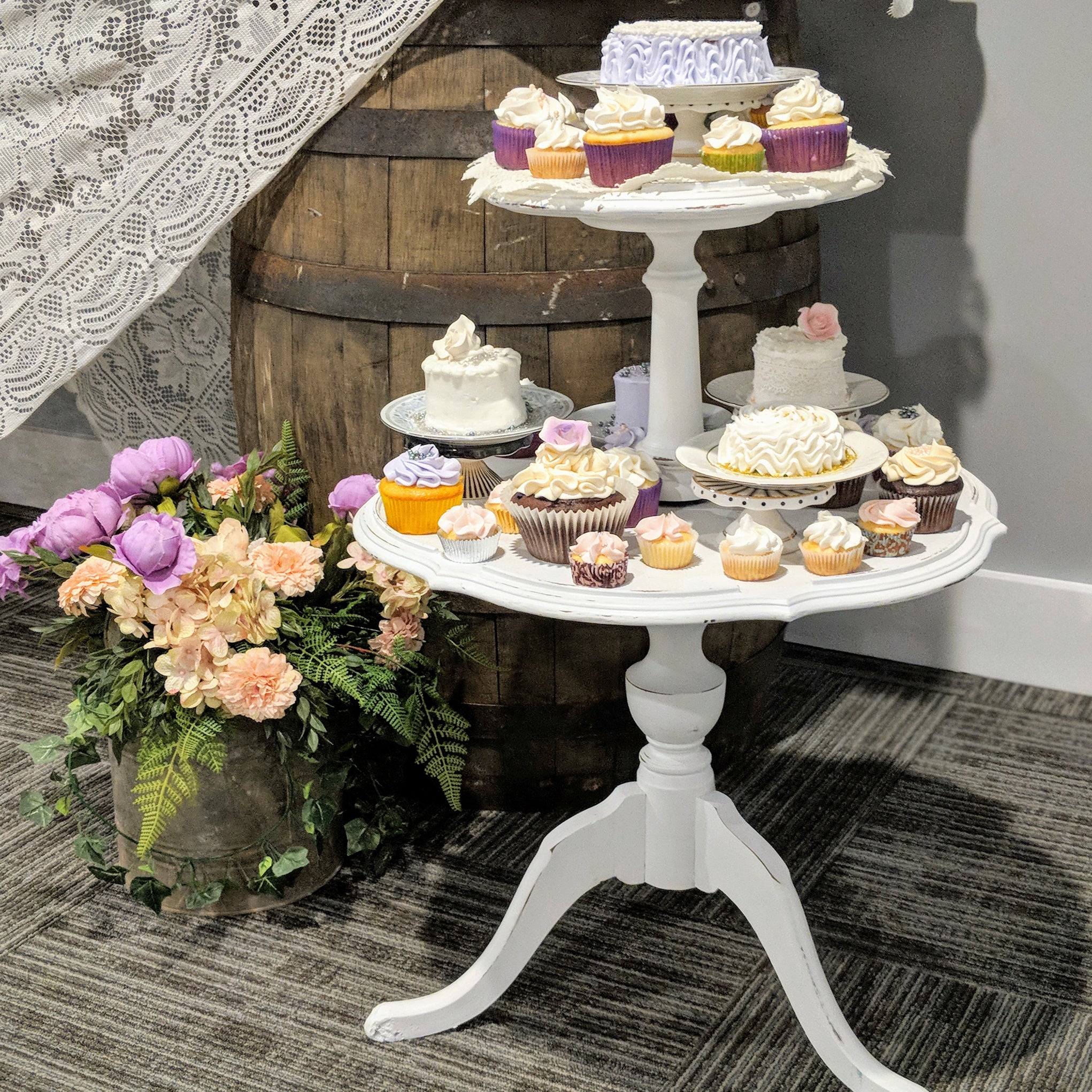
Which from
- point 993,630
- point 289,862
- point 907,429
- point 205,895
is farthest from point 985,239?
point 205,895

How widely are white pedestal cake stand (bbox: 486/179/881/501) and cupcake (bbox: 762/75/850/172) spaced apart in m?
0.05

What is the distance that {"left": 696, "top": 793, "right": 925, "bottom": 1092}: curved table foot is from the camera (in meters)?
1.44

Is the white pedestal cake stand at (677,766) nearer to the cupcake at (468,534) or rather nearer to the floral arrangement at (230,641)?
the cupcake at (468,534)

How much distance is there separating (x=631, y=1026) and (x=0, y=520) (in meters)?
2.09

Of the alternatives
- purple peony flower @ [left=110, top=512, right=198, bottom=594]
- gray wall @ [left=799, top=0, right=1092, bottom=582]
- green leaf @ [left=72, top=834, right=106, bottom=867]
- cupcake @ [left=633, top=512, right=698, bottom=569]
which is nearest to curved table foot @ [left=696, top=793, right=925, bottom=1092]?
cupcake @ [left=633, top=512, right=698, bottom=569]

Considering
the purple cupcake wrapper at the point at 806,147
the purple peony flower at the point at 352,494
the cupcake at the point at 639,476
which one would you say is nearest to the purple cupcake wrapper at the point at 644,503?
the cupcake at the point at 639,476

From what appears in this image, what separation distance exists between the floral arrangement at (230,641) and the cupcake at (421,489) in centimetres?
30

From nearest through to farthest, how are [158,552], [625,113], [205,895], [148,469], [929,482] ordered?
[625,113] → [929,482] → [158,552] → [205,895] → [148,469]

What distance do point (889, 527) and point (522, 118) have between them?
548mm

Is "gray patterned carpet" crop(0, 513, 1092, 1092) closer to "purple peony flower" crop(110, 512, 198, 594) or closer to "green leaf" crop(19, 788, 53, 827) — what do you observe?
"green leaf" crop(19, 788, 53, 827)

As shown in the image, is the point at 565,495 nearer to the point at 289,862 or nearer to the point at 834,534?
the point at 834,534

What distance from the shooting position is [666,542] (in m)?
1.30

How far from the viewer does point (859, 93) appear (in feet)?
7.25

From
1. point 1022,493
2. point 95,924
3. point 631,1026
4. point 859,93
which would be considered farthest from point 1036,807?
point 95,924
